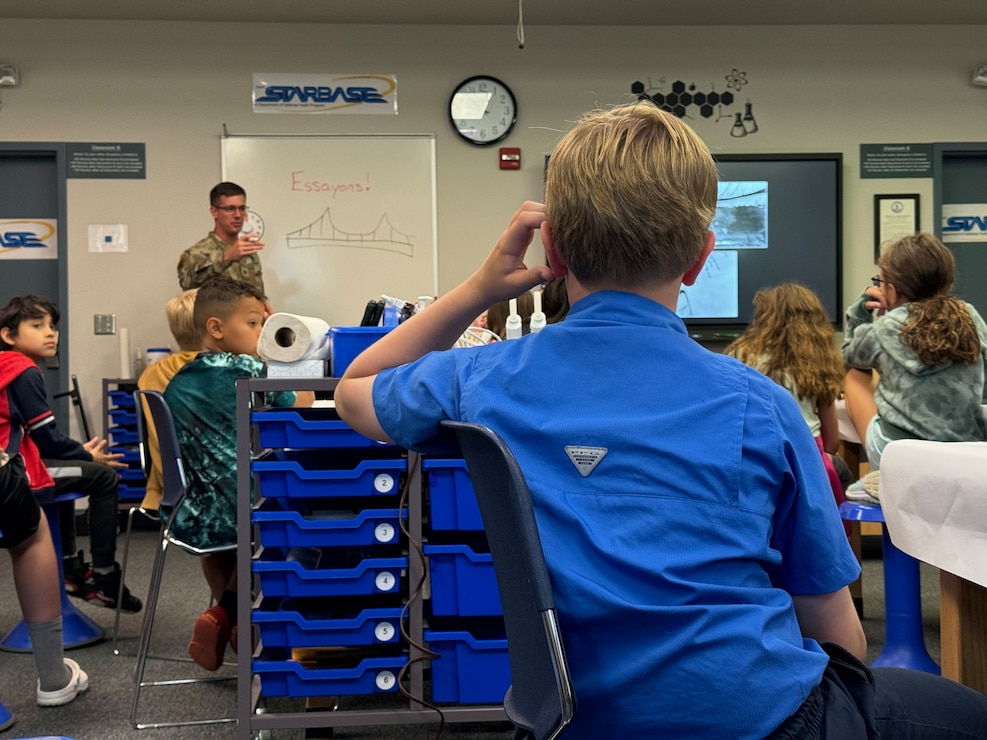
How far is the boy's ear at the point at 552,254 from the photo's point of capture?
968 millimetres

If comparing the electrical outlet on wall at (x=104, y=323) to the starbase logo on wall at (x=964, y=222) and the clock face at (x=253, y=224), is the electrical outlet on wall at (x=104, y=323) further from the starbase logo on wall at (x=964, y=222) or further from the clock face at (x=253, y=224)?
the starbase logo on wall at (x=964, y=222)

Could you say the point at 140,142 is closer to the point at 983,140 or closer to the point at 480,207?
the point at 480,207

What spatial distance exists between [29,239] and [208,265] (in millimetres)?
1256

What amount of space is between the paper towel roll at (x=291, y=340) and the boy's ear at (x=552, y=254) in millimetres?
1293

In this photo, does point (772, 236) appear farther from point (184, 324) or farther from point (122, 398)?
point (122, 398)

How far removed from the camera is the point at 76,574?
3.35 metres

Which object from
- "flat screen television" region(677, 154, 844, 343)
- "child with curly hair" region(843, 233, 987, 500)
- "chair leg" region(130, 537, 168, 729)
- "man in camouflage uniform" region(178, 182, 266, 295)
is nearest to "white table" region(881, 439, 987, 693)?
"child with curly hair" region(843, 233, 987, 500)

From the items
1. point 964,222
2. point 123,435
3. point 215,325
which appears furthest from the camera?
point 964,222

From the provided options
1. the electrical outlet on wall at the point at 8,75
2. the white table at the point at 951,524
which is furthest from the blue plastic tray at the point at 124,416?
the white table at the point at 951,524

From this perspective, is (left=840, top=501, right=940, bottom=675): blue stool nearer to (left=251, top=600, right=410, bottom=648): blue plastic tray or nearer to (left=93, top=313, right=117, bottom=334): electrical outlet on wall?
(left=251, top=600, right=410, bottom=648): blue plastic tray

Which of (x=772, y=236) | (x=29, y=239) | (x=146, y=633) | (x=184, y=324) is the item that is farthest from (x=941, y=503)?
(x=29, y=239)

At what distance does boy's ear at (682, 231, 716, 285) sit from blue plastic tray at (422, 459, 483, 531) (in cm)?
132

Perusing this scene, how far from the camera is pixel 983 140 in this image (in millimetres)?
5855

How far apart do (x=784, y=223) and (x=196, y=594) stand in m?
3.78
